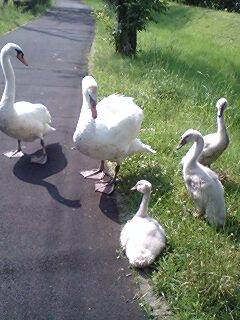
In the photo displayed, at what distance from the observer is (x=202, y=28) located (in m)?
25.4

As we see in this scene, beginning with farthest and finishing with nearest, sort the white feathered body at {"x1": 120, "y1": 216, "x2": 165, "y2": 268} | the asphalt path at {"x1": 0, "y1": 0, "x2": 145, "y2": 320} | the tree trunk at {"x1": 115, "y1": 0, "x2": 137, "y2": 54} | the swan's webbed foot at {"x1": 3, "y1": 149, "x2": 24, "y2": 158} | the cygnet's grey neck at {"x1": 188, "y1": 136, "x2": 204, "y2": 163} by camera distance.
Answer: the tree trunk at {"x1": 115, "y1": 0, "x2": 137, "y2": 54} → the swan's webbed foot at {"x1": 3, "y1": 149, "x2": 24, "y2": 158} → the cygnet's grey neck at {"x1": 188, "y1": 136, "x2": 204, "y2": 163} → the white feathered body at {"x1": 120, "y1": 216, "x2": 165, "y2": 268} → the asphalt path at {"x1": 0, "y1": 0, "x2": 145, "y2": 320}

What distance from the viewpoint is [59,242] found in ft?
15.7

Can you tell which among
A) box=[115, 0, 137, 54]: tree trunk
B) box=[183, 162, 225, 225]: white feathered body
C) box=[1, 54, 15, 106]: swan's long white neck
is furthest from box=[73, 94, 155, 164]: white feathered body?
box=[115, 0, 137, 54]: tree trunk

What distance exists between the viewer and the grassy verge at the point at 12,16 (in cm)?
1995

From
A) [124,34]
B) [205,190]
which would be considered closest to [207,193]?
[205,190]

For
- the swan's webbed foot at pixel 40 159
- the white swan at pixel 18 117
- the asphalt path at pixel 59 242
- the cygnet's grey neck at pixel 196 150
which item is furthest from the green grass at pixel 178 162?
the white swan at pixel 18 117

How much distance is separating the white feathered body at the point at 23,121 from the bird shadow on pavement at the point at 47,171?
0.37 metres

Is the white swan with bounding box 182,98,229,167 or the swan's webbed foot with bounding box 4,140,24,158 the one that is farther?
the swan's webbed foot with bounding box 4,140,24,158

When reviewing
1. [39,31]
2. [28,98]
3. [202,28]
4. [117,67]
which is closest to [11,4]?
[39,31]

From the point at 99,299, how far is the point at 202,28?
2331 centimetres

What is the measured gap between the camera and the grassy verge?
19953mm

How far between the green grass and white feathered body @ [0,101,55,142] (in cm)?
128

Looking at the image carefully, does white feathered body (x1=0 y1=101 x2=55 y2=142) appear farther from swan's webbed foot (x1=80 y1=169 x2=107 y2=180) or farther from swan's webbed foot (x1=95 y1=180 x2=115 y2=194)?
swan's webbed foot (x1=95 y1=180 x2=115 y2=194)

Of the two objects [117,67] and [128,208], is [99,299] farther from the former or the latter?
[117,67]
